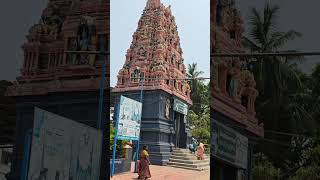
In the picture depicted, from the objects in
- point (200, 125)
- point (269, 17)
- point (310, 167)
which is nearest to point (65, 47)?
point (200, 125)

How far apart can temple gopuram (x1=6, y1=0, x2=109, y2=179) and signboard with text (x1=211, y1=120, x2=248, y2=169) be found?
0.83 m

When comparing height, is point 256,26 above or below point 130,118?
above

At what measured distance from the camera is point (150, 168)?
2.43 meters

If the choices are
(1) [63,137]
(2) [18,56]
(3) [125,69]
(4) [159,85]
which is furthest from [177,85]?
(2) [18,56]

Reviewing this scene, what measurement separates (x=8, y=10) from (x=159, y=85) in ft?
3.10

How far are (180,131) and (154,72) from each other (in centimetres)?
43

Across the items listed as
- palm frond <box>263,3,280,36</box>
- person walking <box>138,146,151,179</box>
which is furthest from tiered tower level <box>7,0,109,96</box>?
palm frond <box>263,3,280,36</box>

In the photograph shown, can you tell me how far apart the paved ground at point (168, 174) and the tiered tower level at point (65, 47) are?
1.90 feet

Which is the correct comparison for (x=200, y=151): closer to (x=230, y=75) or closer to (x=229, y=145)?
(x=229, y=145)

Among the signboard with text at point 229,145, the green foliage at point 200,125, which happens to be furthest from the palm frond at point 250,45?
the green foliage at point 200,125

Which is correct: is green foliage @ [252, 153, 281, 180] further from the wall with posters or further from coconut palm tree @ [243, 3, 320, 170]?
the wall with posters

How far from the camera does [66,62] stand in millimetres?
2588

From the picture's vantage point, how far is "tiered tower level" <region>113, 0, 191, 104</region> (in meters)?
2.44

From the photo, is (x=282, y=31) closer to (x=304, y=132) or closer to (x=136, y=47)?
(x=304, y=132)
